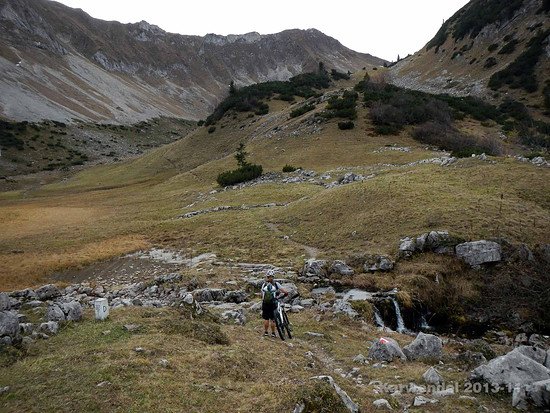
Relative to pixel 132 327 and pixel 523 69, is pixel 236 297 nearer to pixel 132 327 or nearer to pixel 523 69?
pixel 132 327

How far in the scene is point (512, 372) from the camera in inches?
383

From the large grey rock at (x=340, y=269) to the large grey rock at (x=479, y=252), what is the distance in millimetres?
5904

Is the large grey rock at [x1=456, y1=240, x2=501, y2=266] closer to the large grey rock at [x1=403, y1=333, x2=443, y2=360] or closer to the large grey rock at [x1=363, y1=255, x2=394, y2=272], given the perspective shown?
the large grey rock at [x1=363, y1=255, x2=394, y2=272]

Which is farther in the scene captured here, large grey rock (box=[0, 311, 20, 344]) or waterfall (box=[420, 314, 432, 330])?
waterfall (box=[420, 314, 432, 330])

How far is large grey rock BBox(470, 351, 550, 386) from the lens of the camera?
9.53m

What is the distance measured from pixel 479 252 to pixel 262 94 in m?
83.1

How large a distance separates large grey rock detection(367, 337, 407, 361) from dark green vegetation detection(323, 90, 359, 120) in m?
57.0

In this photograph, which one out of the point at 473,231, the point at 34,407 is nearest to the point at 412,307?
the point at 473,231

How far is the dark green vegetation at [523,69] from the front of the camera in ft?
266

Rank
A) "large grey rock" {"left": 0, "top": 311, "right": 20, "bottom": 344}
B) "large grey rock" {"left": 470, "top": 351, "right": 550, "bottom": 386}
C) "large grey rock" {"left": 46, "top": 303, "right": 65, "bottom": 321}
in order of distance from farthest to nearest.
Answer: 1. "large grey rock" {"left": 46, "top": 303, "right": 65, "bottom": 321}
2. "large grey rock" {"left": 0, "top": 311, "right": 20, "bottom": 344}
3. "large grey rock" {"left": 470, "top": 351, "right": 550, "bottom": 386}

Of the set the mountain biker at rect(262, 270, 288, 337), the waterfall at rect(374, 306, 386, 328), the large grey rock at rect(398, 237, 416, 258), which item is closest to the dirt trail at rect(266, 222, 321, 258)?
the large grey rock at rect(398, 237, 416, 258)

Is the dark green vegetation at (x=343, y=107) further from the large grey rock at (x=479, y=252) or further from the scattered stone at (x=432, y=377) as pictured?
the scattered stone at (x=432, y=377)

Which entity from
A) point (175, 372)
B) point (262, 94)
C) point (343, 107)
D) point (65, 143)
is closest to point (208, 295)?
point (175, 372)

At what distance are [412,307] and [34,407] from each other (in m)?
15.7
